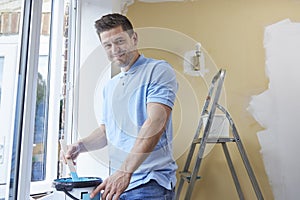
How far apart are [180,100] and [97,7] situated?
2.80 ft

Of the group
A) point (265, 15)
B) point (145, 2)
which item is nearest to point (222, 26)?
point (265, 15)

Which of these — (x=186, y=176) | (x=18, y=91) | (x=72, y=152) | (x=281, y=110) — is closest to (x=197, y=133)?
(x=186, y=176)

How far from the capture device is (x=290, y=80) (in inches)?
79.8

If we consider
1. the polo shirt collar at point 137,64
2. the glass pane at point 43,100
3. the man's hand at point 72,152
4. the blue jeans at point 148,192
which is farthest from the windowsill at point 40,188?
the polo shirt collar at point 137,64

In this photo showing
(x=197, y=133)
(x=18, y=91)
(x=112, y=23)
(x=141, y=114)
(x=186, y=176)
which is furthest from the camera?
(x=197, y=133)

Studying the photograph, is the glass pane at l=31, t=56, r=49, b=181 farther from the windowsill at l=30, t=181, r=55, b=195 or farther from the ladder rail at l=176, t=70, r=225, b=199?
the ladder rail at l=176, t=70, r=225, b=199

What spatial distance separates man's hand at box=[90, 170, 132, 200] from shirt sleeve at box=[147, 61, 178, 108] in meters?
0.30

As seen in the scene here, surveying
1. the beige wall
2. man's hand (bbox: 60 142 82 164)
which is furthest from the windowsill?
the beige wall

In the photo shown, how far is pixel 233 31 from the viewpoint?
2111mm

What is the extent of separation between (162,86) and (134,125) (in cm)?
20

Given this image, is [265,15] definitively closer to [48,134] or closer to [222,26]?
[222,26]

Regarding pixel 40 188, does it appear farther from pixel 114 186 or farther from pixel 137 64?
pixel 137 64

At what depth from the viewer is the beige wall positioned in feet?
6.63

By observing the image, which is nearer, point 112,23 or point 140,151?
point 140,151
